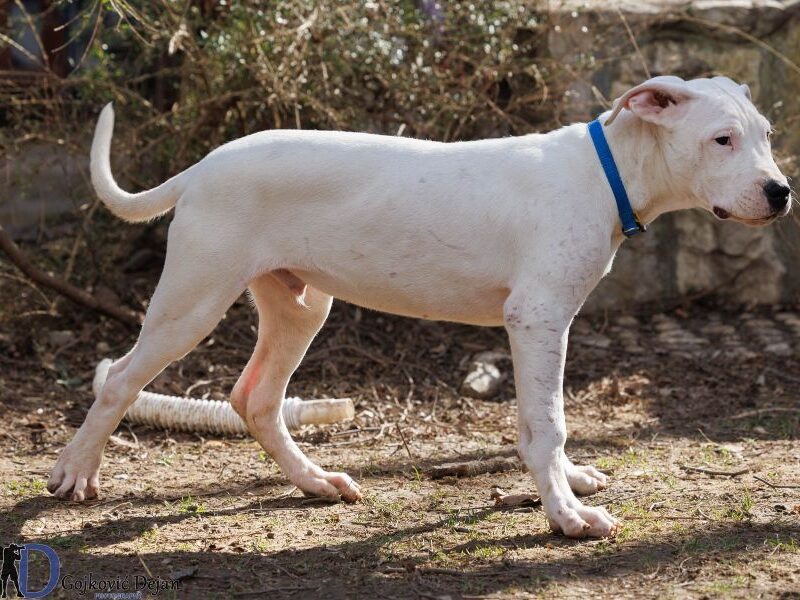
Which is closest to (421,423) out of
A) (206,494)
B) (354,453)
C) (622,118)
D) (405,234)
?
(354,453)

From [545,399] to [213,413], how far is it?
221 centimetres

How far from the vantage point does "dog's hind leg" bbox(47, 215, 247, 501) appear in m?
4.33

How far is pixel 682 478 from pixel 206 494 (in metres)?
2.11

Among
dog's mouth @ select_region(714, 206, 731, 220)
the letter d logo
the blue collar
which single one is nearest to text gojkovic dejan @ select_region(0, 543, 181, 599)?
the letter d logo

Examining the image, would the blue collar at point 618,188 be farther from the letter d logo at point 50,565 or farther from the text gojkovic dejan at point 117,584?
the letter d logo at point 50,565

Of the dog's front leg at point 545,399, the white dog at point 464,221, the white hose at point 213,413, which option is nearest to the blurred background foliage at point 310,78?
the white hose at point 213,413

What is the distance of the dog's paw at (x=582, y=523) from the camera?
400 cm

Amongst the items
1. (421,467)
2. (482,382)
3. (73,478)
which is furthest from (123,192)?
(482,382)

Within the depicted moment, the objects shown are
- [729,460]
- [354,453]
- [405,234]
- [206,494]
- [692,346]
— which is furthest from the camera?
[692,346]

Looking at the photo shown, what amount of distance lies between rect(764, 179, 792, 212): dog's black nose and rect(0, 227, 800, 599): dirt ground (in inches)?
48.0

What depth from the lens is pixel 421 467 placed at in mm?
5211

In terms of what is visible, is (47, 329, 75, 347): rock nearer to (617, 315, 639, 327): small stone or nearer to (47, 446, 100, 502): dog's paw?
(47, 446, 100, 502): dog's paw

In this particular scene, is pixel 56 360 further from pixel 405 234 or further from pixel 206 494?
pixel 405 234

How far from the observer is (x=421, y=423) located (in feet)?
19.8
